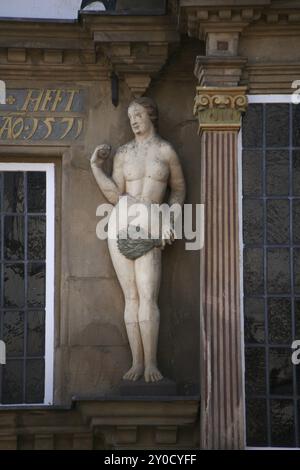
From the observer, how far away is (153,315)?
18844mm

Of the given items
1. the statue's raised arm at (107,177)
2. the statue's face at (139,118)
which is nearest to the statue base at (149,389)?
the statue's raised arm at (107,177)

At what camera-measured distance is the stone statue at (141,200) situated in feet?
61.8

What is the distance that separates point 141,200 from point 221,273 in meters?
1.27

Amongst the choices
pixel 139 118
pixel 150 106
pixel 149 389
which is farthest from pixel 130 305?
pixel 150 106

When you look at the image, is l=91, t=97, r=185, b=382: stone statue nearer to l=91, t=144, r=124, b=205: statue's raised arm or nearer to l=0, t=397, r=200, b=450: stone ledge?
l=91, t=144, r=124, b=205: statue's raised arm

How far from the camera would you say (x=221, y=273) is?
18297mm

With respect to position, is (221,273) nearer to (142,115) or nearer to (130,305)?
(130,305)

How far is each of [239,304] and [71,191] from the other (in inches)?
87.4

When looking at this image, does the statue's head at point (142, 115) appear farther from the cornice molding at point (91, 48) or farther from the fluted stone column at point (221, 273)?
the fluted stone column at point (221, 273)

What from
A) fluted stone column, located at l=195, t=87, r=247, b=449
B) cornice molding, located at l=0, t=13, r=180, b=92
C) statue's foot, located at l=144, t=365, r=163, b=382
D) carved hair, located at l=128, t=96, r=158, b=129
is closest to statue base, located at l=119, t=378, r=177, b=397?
statue's foot, located at l=144, t=365, r=163, b=382

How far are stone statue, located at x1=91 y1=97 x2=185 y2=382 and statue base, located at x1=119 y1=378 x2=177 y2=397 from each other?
7cm

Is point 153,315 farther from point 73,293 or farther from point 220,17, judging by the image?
point 220,17
